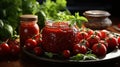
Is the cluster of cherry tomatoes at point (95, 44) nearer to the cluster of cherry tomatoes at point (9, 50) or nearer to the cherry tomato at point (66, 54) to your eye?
the cherry tomato at point (66, 54)

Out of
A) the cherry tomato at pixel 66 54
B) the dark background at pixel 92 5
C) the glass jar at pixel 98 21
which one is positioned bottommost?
the dark background at pixel 92 5

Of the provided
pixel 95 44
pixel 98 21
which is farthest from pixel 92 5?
pixel 95 44

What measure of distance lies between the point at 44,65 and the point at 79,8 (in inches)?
66.6

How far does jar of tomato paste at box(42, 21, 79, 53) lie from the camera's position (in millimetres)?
1148

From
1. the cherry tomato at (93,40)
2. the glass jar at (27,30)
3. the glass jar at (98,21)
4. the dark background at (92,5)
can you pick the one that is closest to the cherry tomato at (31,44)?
the glass jar at (27,30)

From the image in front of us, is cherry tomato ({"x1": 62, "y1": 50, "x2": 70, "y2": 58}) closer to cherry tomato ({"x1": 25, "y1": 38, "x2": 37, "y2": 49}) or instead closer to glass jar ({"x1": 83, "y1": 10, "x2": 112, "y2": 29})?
cherry tomato ({"x1": 25, "y1": 38, "x2": 37, "y2": 49})

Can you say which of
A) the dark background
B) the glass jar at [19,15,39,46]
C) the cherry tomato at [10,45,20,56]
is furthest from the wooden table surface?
the dark background

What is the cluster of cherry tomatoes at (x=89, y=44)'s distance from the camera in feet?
3.71

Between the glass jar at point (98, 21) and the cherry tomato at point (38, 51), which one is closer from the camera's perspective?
the cherry tomato at point (38, 51)

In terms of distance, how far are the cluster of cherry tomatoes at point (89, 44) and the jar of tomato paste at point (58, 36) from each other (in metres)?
0.03

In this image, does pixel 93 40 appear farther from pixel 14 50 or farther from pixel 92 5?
pixel 92 5

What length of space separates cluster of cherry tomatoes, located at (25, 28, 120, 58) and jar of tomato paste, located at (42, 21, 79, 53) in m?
0.03

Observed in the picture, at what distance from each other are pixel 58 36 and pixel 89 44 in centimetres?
15

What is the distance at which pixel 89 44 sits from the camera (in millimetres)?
1216
